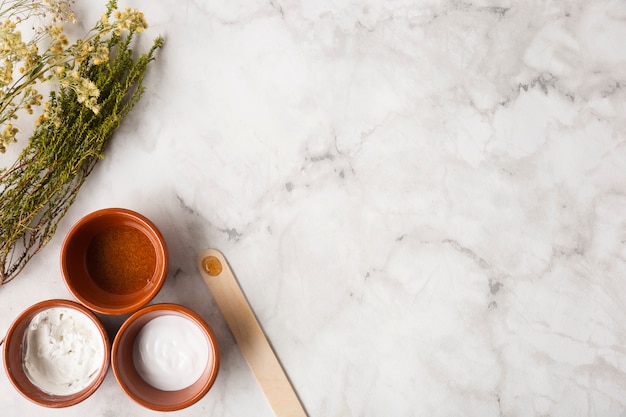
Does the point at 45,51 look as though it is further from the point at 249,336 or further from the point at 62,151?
the point at 249,336

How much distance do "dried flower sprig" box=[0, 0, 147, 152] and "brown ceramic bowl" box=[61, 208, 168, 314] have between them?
0.20m

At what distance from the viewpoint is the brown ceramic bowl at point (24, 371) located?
3.15 feet

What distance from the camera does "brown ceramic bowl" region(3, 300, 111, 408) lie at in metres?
0.96

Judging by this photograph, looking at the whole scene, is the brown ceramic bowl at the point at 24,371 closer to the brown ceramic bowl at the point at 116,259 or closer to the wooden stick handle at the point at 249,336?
the brown ceramic bowl at the point at 116,259

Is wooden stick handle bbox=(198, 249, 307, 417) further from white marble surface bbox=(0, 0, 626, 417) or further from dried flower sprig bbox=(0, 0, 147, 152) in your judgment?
dried flower sprig bbox=(0, 0, 147, 152)

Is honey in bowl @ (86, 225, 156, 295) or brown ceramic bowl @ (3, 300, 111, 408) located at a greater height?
honey in bowl @ (86, 225, 156, 295)

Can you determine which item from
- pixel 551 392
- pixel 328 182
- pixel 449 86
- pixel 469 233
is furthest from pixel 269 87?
pixel 551 392

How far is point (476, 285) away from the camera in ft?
3.53

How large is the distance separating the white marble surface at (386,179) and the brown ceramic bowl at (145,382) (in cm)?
9

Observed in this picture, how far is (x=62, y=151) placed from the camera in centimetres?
98

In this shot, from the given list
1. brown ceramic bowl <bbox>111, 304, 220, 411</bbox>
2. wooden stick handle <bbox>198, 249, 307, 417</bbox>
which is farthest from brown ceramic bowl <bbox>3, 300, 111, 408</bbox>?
wooden stick handle <bbox>198, 249, 307, 417</bbox>

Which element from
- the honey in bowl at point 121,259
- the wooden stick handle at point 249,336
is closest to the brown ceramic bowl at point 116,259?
the honey in bowl at point 121,259

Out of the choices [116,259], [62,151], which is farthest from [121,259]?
[62,151]

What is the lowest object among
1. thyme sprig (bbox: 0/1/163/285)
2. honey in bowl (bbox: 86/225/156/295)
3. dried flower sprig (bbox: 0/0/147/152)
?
honey in bowl (bbox: 86/225/156/295)
